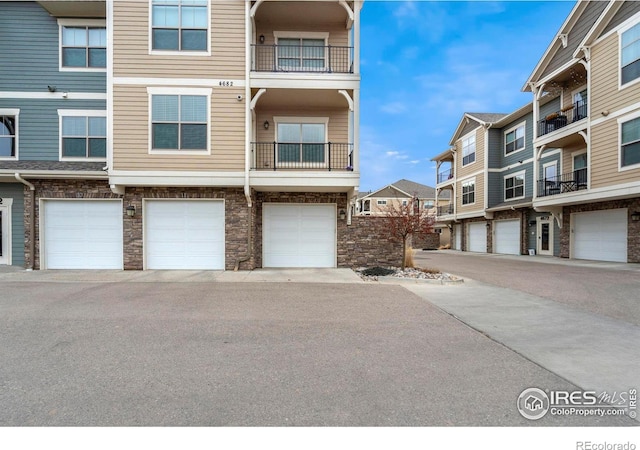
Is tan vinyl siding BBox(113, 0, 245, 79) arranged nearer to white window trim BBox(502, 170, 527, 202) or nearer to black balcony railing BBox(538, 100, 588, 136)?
black balcony railing BBox(538, 100, 588, 136)

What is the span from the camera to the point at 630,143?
13.0 meters

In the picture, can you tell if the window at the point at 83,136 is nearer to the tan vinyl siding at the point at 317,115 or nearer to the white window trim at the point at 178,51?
the white window trim at the point at 178,51

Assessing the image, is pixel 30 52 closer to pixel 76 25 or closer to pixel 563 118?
pixel 76 25

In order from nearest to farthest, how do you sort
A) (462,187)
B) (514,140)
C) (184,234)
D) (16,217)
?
(184,234)
(16,217)
(514,140)
(462,187)

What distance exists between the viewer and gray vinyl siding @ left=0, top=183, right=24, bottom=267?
38.0 feet

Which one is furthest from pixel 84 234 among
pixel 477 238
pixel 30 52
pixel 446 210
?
pixel 446 210

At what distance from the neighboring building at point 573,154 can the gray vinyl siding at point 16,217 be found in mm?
22808

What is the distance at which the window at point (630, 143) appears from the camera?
12.8 metres

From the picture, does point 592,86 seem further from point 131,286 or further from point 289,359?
point 131,286

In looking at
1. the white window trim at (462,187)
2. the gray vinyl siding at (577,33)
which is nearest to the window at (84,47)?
the gray vinyl siding at (577,33)

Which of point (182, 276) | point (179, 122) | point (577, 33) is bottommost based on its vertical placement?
point (182, 276)

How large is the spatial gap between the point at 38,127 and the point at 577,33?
2384cm

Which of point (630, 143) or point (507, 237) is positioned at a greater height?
point (630, 143)

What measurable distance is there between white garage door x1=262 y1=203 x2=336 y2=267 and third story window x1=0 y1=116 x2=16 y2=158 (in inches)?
378
